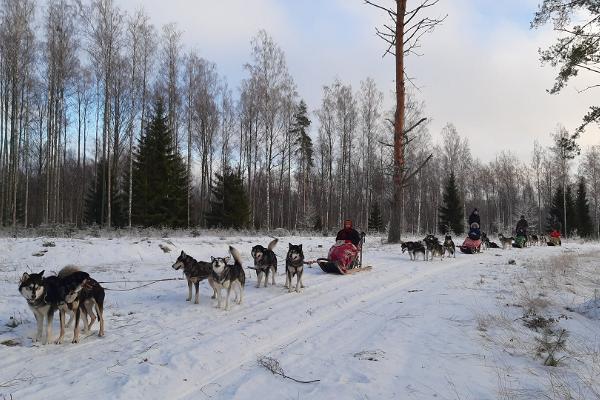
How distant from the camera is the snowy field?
429 centimetres

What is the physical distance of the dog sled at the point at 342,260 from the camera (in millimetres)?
11961

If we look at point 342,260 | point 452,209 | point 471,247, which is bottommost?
point 471,247

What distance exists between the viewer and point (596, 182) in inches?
2210

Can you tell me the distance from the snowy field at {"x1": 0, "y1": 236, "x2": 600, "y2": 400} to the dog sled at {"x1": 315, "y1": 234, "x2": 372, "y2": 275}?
1086mm

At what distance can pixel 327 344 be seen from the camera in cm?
574

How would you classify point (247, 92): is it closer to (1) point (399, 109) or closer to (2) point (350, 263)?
(1) point (399, 109)

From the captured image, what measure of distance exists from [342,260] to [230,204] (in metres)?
19.4

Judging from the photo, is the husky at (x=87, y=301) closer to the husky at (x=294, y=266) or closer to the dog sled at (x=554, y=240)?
the husky at (x=294, y=266)

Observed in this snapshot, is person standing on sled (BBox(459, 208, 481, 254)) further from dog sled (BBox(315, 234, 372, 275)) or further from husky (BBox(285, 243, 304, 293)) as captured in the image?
husky (BBox(285, 243, 304, 293))

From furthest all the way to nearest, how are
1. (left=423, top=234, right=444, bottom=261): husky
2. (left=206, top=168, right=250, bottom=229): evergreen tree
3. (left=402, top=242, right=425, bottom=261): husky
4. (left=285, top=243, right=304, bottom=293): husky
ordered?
(left=206, top=168, right=250, bottom=229): evergreen tree, (left=423, top=234, right=444, bottom=261): husky, (left=402, top=242, right=425, bottom=261): husky, (left=285, top=243, right=304, bottom=293): husky

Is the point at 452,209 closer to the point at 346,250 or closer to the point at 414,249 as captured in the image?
the point at 414,249

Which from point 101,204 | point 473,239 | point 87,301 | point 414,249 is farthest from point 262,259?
point 101,204

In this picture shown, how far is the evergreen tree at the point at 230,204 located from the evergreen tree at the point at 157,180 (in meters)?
2.58

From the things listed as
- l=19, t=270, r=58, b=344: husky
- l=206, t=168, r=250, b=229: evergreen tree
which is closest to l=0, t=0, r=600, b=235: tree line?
l=206, t=168, r=250, b=229: evergreen tree
